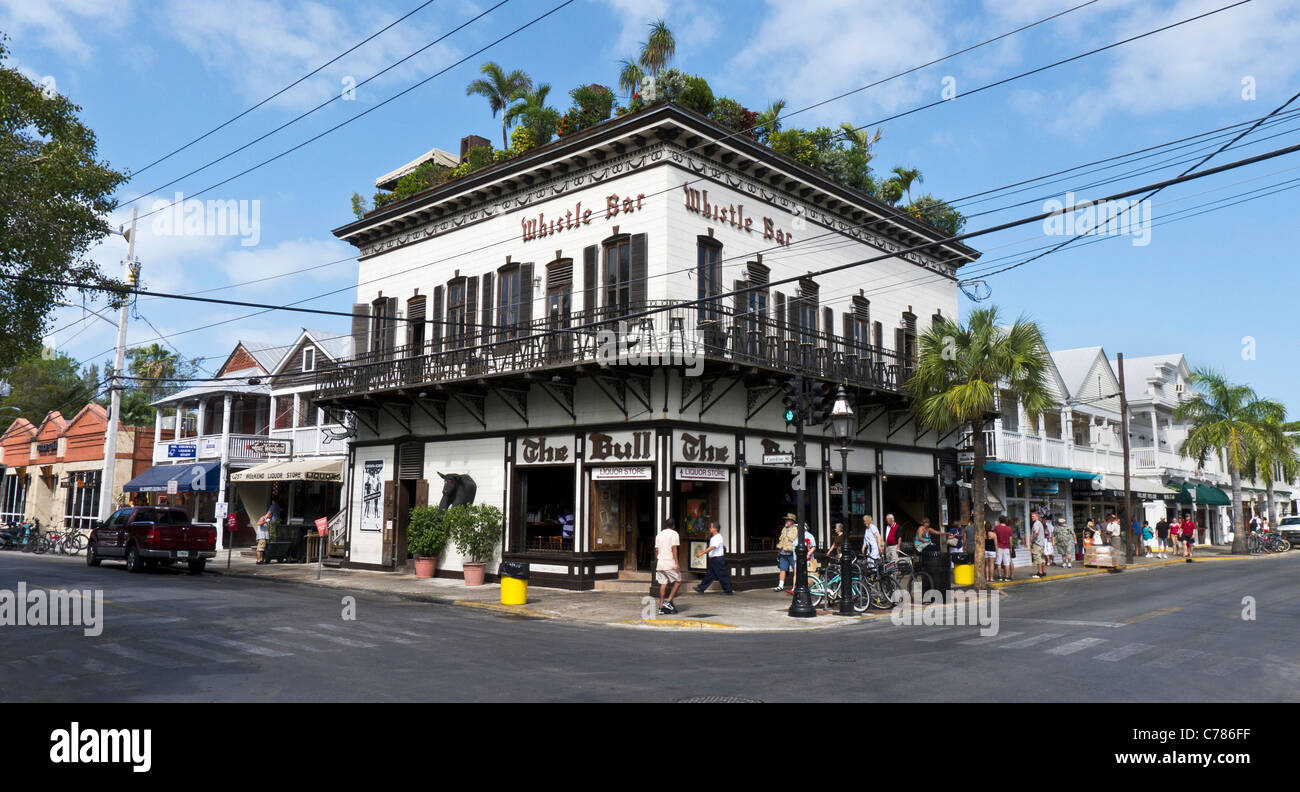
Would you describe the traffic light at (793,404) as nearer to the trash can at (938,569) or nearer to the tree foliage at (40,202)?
the trash can at (938,569)

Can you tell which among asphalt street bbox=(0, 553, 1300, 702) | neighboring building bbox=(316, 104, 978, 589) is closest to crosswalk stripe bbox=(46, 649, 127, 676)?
asphalt street bbox=(0, 553, 1300, 702)

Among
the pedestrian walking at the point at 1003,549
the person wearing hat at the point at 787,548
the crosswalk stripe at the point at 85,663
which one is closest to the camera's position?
the crosswalk stripe at the point at 85,663

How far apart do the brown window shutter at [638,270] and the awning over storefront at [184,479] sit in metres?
23.8

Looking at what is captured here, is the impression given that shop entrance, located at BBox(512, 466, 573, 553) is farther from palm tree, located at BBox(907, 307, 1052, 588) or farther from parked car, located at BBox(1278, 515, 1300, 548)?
parked car, located at BBox(1278, 515, 1300, 548)

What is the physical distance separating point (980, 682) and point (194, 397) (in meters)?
37.6

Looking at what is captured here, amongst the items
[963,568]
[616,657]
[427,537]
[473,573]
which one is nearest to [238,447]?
[427,537]

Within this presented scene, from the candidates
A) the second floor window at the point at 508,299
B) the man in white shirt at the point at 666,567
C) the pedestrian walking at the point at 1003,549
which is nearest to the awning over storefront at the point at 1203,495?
the pedestrian walking at the point at 1003,549

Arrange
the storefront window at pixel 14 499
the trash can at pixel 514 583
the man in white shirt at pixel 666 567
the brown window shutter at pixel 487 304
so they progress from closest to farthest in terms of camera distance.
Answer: the man in white shirt at pixel 666 567, the trash can at pixel 514 583, the brown window shutter at pixel 487 304, the storefront window at pixel 14 499

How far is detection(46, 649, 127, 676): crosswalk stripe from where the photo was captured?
975 centimetres

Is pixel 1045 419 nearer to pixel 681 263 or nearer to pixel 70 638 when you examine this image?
pixel 681 263

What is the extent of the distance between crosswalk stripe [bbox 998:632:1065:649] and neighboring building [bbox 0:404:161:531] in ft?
137

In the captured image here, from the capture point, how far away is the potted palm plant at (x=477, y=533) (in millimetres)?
22594

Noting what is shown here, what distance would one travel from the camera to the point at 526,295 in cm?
2353
